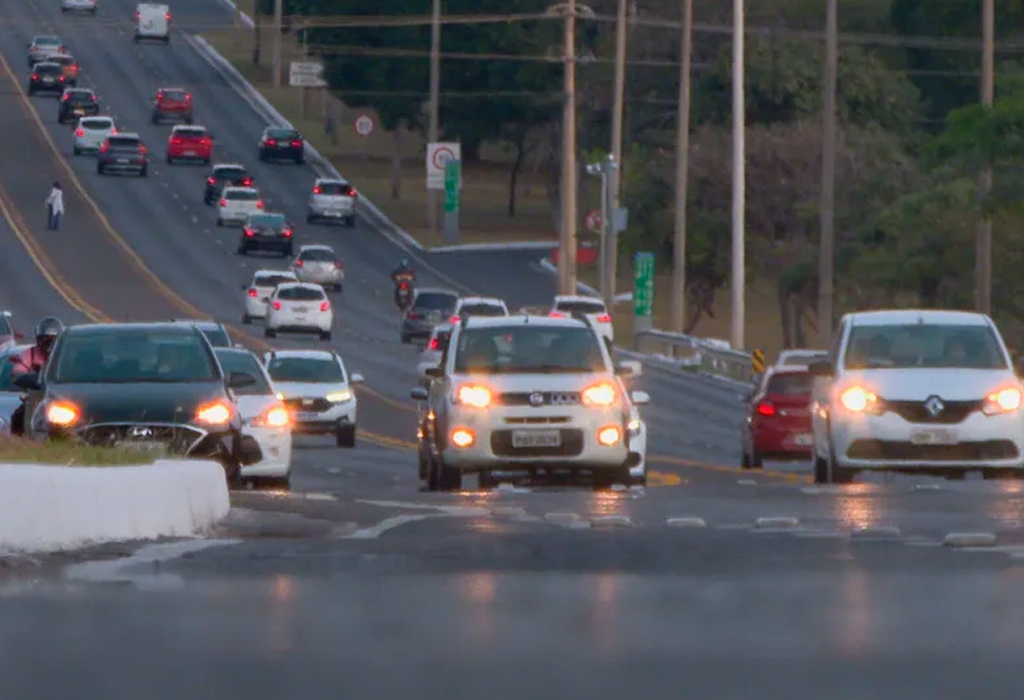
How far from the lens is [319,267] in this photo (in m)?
74.6

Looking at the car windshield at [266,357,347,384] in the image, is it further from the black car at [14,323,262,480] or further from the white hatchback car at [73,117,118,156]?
Result: the white hatchback car at [73,117,118,156]

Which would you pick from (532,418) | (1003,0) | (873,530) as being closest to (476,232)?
(1003,0)

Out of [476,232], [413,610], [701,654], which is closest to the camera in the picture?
[701,654]

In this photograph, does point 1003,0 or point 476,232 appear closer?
point 1003,0

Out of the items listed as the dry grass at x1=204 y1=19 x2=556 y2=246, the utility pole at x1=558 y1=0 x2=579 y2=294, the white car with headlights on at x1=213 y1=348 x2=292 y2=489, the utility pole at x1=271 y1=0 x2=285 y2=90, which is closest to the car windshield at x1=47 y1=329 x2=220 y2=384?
the white car with headlights on at x1=213 y1=348 x2=292 y2=489

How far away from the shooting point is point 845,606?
33.8 feet

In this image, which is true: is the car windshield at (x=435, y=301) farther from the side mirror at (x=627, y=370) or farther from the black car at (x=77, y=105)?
the black car at (x=77, y=105)

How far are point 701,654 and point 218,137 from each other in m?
97.3

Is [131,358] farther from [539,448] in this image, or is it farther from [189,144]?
[189,144]

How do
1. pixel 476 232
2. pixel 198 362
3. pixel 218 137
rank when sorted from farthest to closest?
1. pixel 218 137
2. pixel 476 232
3. pixel 198 362

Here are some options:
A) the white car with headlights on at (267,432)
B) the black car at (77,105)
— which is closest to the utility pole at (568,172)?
the black car at (77,105)

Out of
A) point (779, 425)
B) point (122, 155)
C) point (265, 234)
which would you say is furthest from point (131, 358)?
point (122, 155)

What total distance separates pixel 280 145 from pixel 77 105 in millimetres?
8384

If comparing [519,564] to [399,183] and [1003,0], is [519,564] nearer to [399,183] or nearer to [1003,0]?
[1003,0]
